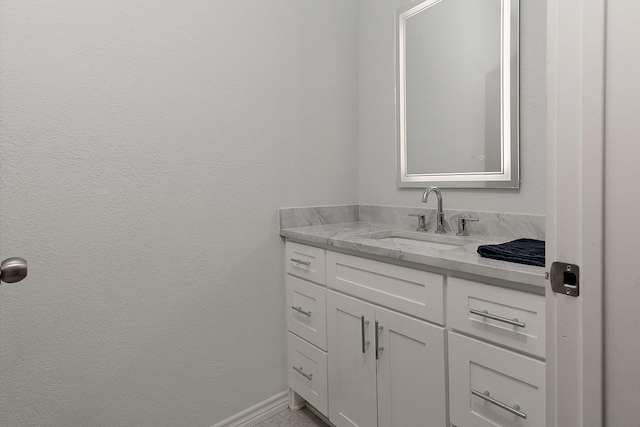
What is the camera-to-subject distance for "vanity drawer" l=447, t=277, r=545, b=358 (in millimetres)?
876

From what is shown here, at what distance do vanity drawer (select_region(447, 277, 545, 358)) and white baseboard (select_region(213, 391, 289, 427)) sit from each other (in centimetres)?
105

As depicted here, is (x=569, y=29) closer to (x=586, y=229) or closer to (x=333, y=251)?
(x=586, y=229)

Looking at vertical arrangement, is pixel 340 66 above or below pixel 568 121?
above

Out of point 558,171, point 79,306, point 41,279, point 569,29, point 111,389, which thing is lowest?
point 111,389

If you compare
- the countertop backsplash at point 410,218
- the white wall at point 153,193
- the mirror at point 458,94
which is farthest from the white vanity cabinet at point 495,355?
the white wall at point 153,193

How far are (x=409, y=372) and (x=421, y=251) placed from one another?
39cm

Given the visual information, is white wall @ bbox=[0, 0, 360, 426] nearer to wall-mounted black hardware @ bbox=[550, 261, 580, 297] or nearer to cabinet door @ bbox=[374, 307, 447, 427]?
cabinet door @ bbox=[374, 307, 447, 427]

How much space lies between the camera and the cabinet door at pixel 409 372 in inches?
43.4

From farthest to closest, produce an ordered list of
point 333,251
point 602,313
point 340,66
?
point 340,66 < point 333,251 < point 602,313

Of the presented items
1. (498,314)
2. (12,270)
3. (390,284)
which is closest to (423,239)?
(390,284)

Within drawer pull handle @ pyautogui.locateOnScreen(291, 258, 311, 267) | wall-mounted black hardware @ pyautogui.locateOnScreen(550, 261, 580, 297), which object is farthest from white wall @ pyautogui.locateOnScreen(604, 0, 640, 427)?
drawer pull handle @ pyautogui.locateOnScreen(291, 258, 311, 267)

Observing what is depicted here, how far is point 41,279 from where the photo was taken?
46.6 inches

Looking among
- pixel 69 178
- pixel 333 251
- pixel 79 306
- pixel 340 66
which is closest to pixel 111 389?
pixel 79 306

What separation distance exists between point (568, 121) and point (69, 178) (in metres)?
1.35
